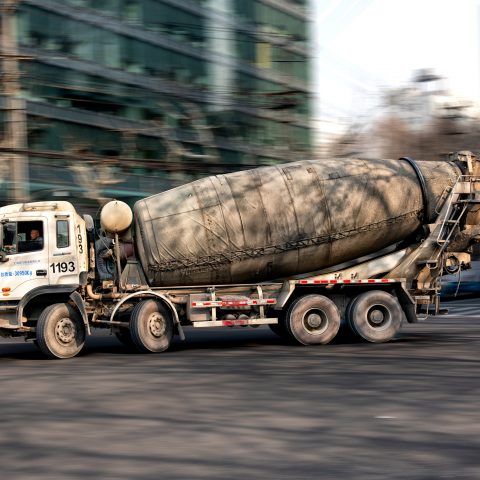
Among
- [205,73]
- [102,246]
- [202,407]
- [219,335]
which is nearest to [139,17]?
[205,73]

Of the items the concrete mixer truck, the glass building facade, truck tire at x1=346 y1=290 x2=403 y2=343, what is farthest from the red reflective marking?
the glass building facade

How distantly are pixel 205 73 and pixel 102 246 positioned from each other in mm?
24538

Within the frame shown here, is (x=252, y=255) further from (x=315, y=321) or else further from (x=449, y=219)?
(x=449, y=219)

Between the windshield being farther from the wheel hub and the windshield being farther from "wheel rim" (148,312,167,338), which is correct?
the wheel hub

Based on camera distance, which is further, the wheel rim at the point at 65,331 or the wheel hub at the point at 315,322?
the wheel hub at the point at 315,322

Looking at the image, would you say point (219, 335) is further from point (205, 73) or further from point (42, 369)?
point (205, 73)

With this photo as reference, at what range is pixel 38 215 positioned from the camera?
14.7 metres

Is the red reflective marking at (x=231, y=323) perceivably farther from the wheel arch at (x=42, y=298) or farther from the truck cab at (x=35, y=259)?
the wheel arch at (x=42, y=298)

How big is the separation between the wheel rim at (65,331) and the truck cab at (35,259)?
482mm

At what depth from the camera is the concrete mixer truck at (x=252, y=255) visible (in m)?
14.6

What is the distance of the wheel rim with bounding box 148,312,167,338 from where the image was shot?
15031mm

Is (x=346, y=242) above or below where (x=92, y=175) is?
below

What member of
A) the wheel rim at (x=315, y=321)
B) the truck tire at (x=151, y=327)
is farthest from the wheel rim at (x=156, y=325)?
the wheel rim at (x=315, y=321)

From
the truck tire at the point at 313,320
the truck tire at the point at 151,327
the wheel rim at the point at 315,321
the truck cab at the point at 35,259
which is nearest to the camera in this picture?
the truck cab at the point at 35,259
